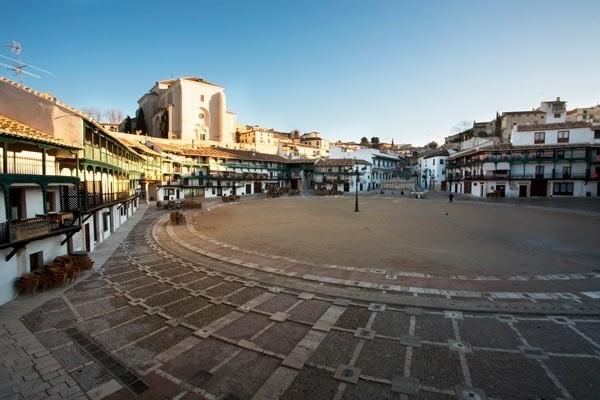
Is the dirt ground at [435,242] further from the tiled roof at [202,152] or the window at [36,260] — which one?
the tiled roof at [202,152]

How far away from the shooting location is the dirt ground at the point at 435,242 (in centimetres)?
1246

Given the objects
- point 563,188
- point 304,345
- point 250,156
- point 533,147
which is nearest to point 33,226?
point 304,345

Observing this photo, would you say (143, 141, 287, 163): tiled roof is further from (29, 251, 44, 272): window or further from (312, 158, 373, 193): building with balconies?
(29, 251, 44, 272): window

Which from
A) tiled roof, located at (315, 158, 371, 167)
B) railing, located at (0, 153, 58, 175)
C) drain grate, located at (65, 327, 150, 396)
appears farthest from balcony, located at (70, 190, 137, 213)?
tiled roof, located at (315, 158, 371, 167)

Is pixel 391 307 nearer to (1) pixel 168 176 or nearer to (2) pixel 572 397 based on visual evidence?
(2) pixel 572 397

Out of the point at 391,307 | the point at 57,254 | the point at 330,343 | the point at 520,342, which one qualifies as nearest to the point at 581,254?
the point at 520,342

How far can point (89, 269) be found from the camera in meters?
12.5

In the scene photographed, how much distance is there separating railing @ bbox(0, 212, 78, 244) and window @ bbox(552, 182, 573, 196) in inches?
2437

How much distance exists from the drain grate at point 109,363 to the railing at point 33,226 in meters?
4.17

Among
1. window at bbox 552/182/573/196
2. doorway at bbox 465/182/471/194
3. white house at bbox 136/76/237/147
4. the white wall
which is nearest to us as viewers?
the white wall

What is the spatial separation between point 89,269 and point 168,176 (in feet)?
135

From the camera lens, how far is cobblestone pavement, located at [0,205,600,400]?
5.34 meters

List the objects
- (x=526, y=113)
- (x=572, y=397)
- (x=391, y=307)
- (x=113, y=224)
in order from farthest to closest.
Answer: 1. (x=526, y=113)
2. (x=113, y=224)
3. (x=391, y=307)
4. (x=572, y=397)

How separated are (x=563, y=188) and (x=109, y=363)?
61854mm
